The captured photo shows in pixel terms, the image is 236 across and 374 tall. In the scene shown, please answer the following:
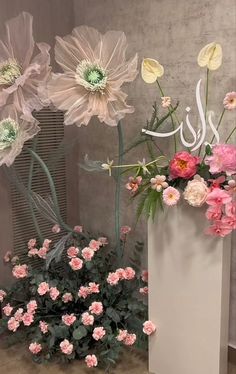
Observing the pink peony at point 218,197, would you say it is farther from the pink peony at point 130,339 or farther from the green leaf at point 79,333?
the green leaf at point 79,333

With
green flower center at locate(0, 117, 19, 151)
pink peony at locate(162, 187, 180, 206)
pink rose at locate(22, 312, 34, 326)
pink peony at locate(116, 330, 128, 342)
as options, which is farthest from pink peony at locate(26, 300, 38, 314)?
pink peony at locate(162, 187, 180, 206)

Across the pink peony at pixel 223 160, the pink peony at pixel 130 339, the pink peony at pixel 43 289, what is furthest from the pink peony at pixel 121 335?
the pink peony at pixel 223 160

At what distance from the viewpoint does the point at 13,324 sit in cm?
238

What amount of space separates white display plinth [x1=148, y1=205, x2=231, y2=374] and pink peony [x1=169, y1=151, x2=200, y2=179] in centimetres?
17

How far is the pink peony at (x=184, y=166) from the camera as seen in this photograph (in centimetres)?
187

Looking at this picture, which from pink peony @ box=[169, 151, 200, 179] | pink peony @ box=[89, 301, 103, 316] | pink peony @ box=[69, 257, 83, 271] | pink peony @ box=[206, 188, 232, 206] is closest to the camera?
pink peony @ box=[206, 188, 232, 206]

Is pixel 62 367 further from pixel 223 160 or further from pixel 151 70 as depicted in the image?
pixel 151 70

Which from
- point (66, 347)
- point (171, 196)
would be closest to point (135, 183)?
point (171, 196)

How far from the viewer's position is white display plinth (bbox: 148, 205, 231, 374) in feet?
6.35

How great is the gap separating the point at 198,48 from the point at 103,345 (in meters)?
1.66

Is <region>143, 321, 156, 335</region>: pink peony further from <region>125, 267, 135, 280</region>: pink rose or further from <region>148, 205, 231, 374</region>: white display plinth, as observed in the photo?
<region>125, 267, 135, 280</region>: pink rose

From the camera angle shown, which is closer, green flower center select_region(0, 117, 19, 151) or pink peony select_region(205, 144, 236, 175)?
pink peony select_region(205, 144, 236, 175)

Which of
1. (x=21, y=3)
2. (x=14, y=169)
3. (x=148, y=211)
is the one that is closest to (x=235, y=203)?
(x=148, y=211)

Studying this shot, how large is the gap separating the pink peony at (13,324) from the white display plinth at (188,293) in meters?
0.75
